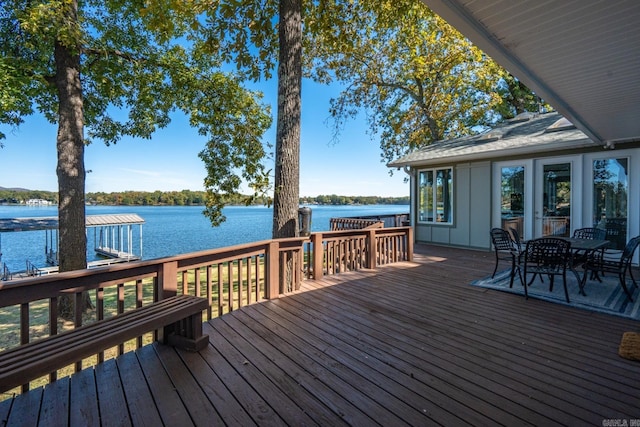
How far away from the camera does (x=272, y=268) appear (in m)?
4.01

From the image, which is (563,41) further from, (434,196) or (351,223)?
(351,223)

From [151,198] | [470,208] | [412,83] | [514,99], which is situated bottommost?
[470,208]

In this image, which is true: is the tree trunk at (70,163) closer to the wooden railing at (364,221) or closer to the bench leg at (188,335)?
the bench leg at (188,335)

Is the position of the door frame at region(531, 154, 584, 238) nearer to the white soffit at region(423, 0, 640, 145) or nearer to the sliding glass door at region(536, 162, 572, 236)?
the sliding glass door at region(536, 162, 572, 236)

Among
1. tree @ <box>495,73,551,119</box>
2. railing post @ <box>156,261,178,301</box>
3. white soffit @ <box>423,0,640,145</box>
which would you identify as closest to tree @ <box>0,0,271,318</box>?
railing post @ <box>156,261,178,301</box>

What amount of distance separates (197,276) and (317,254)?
2.17m

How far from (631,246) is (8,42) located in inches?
454

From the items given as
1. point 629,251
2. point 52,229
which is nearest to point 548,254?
point 629,251

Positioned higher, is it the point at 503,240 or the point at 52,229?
the point at 503,240

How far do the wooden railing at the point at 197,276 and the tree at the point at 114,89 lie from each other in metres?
1.41

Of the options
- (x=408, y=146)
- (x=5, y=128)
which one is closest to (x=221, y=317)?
(x=5, y=128)

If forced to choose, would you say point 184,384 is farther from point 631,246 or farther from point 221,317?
point 631,246

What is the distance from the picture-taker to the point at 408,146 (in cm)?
1680

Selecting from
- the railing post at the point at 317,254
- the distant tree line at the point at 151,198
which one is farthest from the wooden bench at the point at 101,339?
the distant tree line at the point at 151,198
